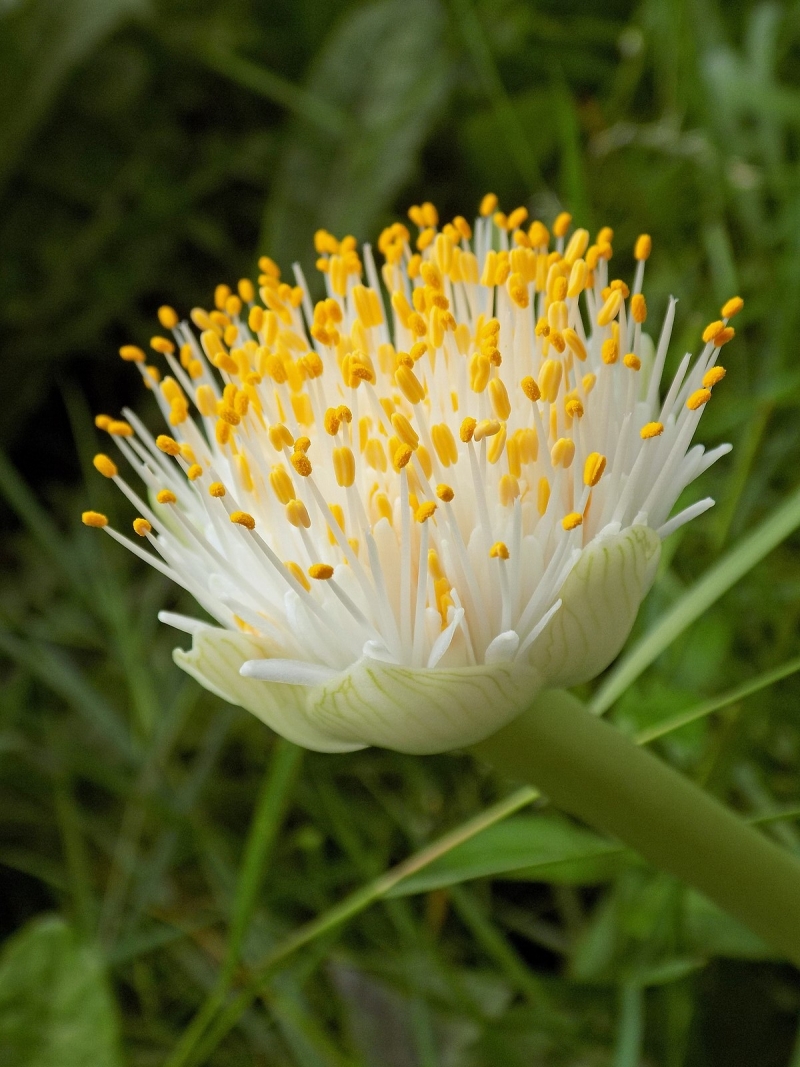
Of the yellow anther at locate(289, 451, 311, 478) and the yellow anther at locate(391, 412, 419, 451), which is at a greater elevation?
the yellow anther at locate(391, 412, 419, 451)

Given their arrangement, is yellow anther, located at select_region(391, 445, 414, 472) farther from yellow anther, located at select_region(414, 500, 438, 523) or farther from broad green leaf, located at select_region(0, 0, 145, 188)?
broad green leaf, located at select_region(0, 0, 145, 188)

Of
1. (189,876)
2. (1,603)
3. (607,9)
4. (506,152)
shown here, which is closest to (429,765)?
(189,876)

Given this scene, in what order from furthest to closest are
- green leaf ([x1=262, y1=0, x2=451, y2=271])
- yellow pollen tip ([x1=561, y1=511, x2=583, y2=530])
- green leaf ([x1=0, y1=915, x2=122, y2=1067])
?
green leaf ([x1=262, y1=0, x2=451, y2=271]) < green leaf ([x1=0, y1=915, x2=122, y2=1067]) < yellow pollen tip ([x1=561, y1=511, x2=583, y2=530])

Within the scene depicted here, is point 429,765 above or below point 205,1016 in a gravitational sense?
above

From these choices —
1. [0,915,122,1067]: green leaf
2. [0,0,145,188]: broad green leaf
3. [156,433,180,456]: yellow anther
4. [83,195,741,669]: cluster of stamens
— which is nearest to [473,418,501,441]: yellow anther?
[83,195,741,669]: cluster of stamens

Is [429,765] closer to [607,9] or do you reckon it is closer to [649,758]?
[649,758]

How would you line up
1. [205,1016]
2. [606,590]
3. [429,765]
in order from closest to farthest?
1. [606,590]
2. [205,1016]
3. [429,765]

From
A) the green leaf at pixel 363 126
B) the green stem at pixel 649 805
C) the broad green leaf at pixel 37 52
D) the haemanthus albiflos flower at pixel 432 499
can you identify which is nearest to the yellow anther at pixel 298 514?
the haemanthus albiflos flower at pixel 432 499
